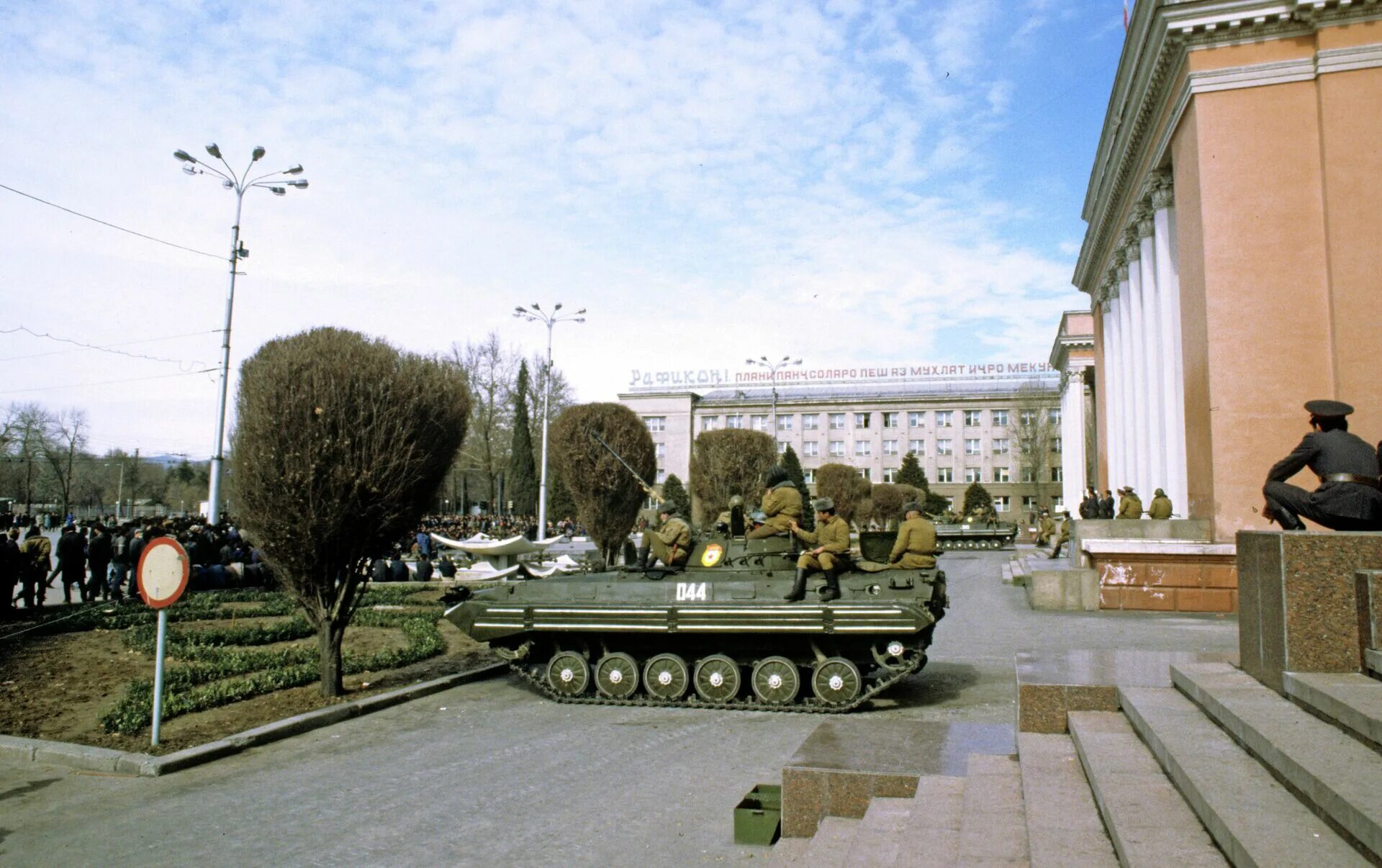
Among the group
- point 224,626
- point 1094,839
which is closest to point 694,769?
point 1094,839

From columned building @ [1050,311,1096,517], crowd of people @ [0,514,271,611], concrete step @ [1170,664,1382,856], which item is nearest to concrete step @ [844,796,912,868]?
concrete step @ [1170,664,1382,856]

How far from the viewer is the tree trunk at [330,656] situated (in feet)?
35.6

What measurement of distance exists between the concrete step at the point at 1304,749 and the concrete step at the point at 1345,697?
60 millimetres

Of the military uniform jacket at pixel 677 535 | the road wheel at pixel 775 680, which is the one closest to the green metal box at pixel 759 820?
the road wheel at pixel 775 680

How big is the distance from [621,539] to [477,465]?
111 feet

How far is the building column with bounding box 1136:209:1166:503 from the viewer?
23328mm

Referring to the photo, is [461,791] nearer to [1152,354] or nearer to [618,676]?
[618,676]

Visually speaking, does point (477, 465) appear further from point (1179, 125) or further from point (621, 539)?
point (1179, 125)

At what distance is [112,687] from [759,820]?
28.8 ft

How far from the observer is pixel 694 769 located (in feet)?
26.0

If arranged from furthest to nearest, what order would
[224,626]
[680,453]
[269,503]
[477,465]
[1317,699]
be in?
1. [680,453]
2. [477,465]
3. [224,626]
4. [269,503]
5. [1317,699]

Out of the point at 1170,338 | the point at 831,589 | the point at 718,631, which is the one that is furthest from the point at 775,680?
the point at 1170,338

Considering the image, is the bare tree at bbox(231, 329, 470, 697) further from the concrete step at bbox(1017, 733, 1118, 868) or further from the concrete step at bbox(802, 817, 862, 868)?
the concrete step at bbox(1017, 733, 1118, 868)

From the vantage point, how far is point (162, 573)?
29.0 feet
